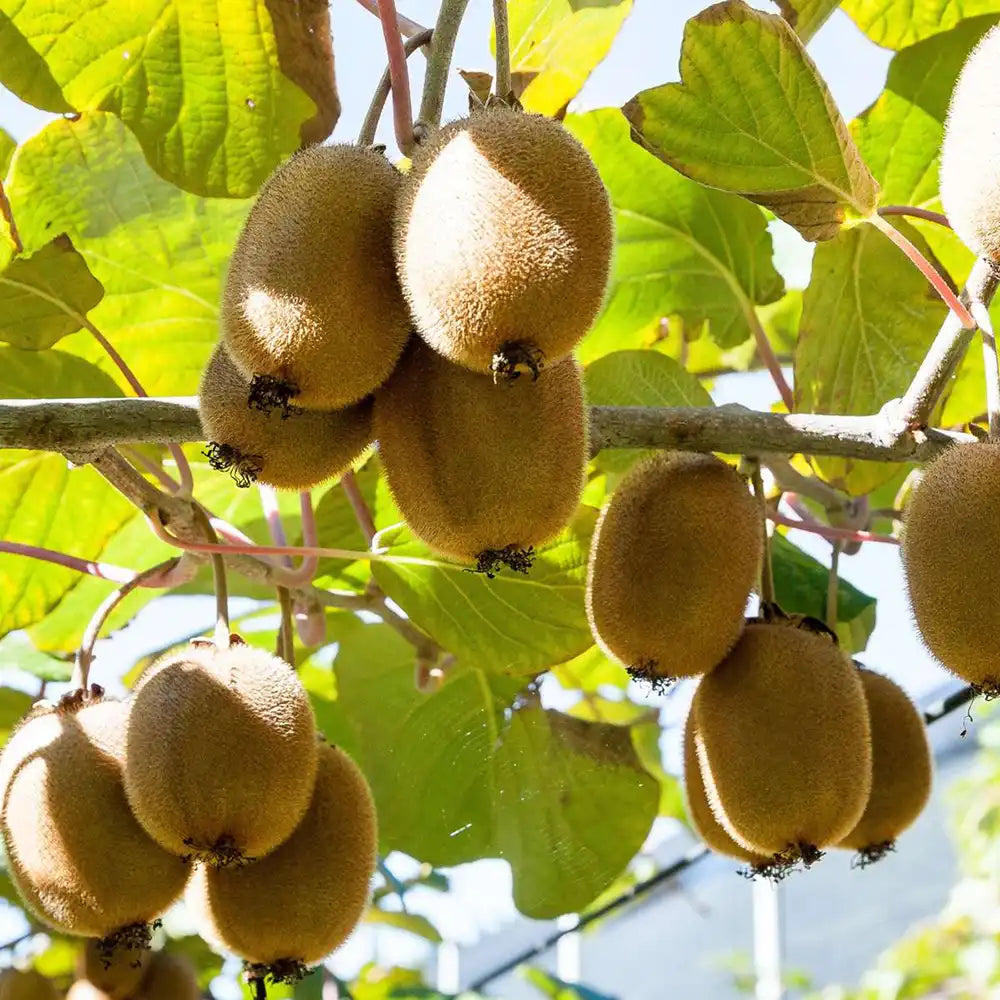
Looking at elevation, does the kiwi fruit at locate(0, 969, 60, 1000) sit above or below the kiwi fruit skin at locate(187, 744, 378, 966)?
below

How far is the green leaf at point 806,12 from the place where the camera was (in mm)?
1246

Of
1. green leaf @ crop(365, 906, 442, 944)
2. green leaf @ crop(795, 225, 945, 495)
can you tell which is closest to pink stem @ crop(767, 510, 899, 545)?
green leaf @ crop(795, 225, 945, 495)

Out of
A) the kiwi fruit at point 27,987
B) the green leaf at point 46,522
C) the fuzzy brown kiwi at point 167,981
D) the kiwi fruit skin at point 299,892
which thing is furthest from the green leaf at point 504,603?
the kiwi fruit at point 27,987

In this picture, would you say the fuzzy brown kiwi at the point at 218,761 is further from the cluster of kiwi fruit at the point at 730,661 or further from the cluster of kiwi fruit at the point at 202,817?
the cluster of kiwi fruit at the point at 730,661

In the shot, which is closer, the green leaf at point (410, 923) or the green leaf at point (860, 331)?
the green leaf at point (860, 331)

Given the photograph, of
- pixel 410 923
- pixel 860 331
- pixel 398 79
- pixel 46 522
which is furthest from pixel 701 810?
pixel 410 923

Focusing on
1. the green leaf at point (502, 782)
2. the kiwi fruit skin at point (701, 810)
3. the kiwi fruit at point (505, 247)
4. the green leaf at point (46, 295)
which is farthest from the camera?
the green leaf at point (502, 782)

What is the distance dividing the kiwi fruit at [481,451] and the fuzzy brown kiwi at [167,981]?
0.95 m

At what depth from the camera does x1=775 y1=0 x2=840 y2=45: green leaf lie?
1.25 m

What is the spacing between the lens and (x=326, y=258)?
83 centimetres

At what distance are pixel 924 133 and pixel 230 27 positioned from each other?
27.8 inches

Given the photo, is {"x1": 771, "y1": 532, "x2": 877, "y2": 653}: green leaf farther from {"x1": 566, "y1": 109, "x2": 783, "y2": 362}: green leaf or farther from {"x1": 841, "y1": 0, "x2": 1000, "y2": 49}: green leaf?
{"x1": 841, "y1": 0, "x2": 1000, "y2": 49}: green leaf

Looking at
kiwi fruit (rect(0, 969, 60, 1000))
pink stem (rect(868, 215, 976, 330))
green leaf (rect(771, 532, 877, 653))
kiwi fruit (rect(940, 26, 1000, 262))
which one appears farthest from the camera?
kiwi fruit (rect(0, 969, 60, 1000))

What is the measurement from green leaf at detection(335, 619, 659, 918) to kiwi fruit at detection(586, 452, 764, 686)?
432 millimetres
